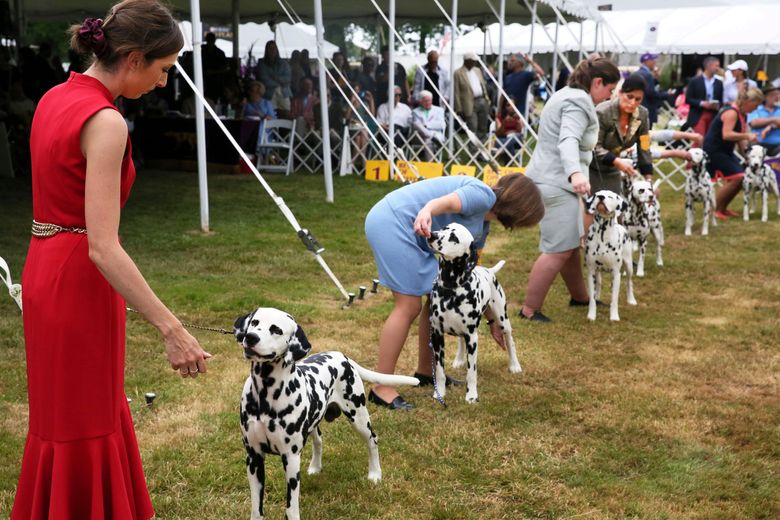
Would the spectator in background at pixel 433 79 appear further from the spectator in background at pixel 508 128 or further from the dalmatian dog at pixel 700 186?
the dalmatian dog at pixel 700 186

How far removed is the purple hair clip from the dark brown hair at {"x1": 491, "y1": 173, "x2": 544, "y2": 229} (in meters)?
2.73

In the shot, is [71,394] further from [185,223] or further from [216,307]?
[185,223]

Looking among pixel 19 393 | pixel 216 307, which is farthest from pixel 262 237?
pixel 19 393

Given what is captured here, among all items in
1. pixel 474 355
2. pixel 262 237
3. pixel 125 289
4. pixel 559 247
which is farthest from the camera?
pixel 262 237

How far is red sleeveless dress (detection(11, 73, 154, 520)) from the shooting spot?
7.71 ft

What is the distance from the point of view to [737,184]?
12703mm

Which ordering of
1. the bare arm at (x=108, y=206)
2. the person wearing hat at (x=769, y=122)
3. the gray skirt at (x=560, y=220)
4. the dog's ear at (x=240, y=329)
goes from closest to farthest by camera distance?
the bare arm at (x=108, y=206), the dog's ear at (x=240, y=329), the gray skirt at (x=560, y=220), the person wearing hat at (x=769, y=122)

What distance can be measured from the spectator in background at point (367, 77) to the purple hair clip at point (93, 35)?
14.5 meters

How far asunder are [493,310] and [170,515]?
8.24 ft

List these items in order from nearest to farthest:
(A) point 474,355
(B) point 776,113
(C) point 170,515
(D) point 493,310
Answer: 1. (C) point 170,515
2. (A) point 474,355
3. (D) point 493,310
4. (B) point 776,113

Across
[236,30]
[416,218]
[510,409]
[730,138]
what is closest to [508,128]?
[730,138]

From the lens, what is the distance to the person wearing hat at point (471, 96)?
58.2 ft

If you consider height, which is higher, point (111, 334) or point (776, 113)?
point (776, 113)

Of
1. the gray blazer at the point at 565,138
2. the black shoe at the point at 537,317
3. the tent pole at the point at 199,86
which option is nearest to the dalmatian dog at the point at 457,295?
the gray blazer at the point at 565,138
